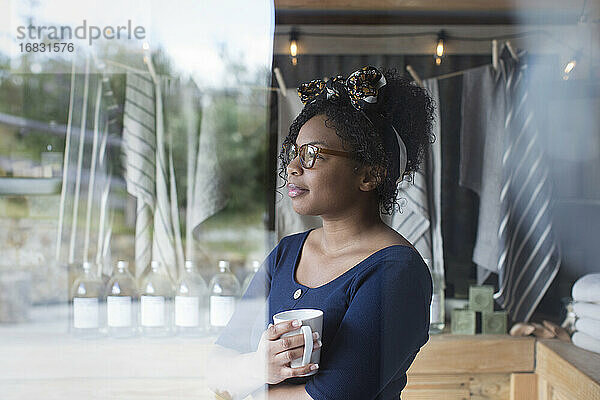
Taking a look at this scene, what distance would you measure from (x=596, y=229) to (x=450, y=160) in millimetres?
189

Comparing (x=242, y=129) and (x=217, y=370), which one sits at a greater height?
(x=242, y=129)

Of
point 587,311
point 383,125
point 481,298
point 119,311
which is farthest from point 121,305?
point 587,311

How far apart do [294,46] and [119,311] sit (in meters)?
0.25

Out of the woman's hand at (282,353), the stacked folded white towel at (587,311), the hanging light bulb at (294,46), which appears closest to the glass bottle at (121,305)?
the woman's hand at (282,353)

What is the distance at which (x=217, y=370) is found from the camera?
0.46 metres

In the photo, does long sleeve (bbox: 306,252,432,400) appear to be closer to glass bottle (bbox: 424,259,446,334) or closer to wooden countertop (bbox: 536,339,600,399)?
glass bottle (bbox: 424,259,446,334)

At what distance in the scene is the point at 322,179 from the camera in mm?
432

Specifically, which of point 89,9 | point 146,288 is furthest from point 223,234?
point 89,9

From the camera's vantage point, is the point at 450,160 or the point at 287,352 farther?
the point at 450,160

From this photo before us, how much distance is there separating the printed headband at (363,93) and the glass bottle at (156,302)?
0.57 feet

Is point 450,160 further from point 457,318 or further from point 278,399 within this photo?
point 278,399

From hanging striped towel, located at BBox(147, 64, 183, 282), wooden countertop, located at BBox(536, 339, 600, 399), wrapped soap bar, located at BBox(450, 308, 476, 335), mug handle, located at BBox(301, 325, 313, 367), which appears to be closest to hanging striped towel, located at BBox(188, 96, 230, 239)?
hanging striped towel, located at BBox(147, 64, 183, 282)

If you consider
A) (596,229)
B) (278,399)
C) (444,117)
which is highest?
(444,117)

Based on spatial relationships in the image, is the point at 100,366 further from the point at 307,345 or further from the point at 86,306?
the point at 307,345
